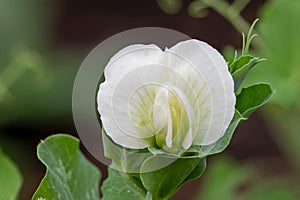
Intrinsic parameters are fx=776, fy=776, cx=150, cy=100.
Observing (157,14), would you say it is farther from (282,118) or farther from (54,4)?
→ (282,118)

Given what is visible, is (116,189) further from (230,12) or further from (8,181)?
(230,12)

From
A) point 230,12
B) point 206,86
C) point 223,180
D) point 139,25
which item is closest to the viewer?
point 206,86

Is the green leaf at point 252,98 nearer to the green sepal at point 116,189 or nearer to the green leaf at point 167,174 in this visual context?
the green leaf at point 167,174

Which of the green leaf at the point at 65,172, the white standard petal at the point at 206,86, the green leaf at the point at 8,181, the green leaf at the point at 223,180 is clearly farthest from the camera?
the green leaf at the point at 223,180

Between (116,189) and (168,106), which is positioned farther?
(116,189)

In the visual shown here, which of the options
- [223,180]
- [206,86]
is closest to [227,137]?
[206,86]

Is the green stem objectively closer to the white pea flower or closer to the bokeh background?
the bokeh background

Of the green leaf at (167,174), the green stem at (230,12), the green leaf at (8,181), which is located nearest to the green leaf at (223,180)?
the green stem at (230,12)
